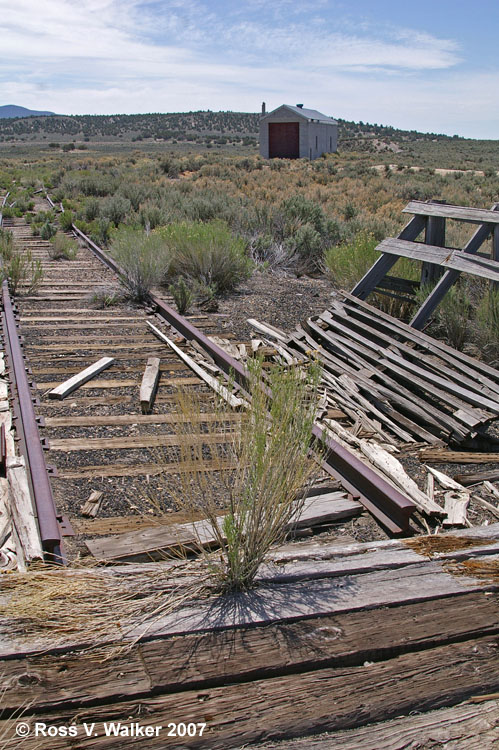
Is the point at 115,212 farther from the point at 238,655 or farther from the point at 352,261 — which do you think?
the point at 238,655

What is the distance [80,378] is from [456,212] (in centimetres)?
465

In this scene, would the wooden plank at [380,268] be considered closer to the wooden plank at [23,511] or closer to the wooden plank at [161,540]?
the wooden plank at [161,540]

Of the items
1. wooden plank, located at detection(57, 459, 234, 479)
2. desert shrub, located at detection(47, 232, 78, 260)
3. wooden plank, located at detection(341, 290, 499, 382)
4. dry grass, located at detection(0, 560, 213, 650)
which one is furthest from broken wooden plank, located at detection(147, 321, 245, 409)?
desert shrub, located at detection(47, 232, 78, 260)

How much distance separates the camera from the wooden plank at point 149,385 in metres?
6.00

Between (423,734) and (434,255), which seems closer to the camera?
(423,734)

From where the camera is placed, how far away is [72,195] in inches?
1099

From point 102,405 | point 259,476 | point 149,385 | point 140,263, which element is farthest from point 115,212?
point 259,476

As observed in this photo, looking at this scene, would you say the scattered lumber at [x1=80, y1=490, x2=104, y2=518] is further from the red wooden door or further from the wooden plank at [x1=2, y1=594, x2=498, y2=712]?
the red wooden door

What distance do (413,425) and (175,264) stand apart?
22.8ft

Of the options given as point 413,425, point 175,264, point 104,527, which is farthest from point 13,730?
point 175,264

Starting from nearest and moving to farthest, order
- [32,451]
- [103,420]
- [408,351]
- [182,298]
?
[32,451]
[103,420]
[408,351]
[182,298]

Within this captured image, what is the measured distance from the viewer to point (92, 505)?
427 centimetres

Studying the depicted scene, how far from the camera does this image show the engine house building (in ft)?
164

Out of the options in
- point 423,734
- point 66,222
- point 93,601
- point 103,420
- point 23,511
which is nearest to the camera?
point 423,734
